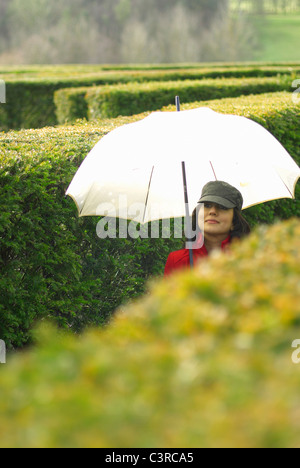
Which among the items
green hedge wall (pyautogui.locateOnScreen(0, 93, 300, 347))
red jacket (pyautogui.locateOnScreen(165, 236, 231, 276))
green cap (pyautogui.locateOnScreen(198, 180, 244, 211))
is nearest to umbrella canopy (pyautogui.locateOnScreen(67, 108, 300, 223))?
green cap (pyautogui.locateOnScreen(198, 180, 244, 211))

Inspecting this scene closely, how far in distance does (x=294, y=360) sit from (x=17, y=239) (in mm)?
3238

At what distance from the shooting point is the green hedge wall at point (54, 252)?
443cm

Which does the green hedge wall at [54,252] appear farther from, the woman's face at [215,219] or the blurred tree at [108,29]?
the blurred tree at [108,29]

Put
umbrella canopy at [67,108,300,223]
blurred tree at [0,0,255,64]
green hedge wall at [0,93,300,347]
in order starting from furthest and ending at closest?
blurred tree at [0,0,255,64] < green hedge wall at [0,93,300,347] < umbrella canopy at [67,108,300,223]

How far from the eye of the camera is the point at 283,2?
92.5 m

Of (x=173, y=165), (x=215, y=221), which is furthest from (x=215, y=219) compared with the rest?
(x=173, y=165)

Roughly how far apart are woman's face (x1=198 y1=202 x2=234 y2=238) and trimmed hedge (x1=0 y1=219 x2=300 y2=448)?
2.41 meters

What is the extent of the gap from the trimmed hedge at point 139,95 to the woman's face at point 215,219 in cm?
782

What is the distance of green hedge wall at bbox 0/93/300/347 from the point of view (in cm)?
443

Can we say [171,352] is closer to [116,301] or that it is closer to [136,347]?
[136,347]

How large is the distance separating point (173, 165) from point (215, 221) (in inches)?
26.9

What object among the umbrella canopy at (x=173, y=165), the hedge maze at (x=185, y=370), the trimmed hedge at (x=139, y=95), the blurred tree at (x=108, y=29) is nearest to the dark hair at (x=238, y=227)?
the umbrella canopy at (x=173, y=165)

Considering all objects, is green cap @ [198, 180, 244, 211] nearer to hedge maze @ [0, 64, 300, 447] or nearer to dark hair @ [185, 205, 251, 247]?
dark hair @ [185, 205, 251, 247]

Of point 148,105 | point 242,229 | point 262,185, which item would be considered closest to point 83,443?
point 242,229
